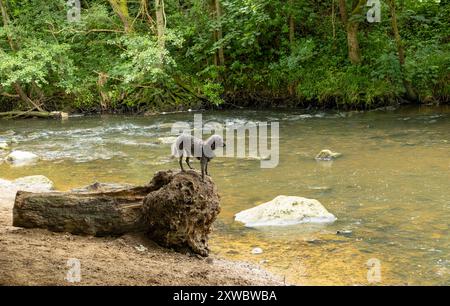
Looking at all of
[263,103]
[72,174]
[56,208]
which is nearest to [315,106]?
[263,103]

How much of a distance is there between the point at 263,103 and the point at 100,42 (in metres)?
7.34

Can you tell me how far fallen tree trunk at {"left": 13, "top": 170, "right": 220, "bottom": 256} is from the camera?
5922 millimetres

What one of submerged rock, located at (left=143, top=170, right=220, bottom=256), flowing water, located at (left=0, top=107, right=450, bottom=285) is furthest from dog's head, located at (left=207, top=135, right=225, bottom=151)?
flowing water, located at (left=0, top=107, right=450, bottom=285)

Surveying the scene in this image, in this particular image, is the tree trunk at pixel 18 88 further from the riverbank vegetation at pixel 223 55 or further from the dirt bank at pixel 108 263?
the dirt bank at pixel 108 263

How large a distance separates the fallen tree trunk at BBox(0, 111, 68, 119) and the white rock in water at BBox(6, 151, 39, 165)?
7.83 meters

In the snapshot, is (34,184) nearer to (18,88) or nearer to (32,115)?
(32,115)

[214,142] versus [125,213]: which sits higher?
[214,142]

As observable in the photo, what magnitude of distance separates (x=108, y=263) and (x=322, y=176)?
6.42 meters

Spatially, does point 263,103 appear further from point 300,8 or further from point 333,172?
point 333,172

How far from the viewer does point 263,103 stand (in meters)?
21.8

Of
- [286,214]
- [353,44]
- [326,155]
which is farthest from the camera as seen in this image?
[353,44]

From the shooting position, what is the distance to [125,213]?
616 cm

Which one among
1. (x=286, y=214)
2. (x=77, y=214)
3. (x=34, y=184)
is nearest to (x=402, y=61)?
(x=286, y=214)

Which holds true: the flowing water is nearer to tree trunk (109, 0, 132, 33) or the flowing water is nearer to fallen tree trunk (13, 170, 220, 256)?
fallen tree trunk (13, 170, 220, 256)
